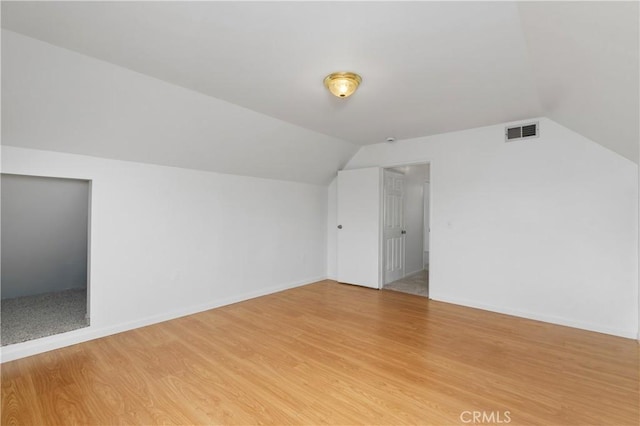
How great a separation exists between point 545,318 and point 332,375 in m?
2.76

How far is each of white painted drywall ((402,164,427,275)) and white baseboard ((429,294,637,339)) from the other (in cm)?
166

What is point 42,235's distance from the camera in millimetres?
3938

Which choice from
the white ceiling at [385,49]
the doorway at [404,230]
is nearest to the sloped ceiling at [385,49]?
the white ceiling at [385,49]

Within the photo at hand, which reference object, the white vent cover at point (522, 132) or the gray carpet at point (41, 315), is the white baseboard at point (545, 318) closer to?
the white vent cover at point (522, 132)

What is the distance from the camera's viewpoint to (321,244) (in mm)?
5492

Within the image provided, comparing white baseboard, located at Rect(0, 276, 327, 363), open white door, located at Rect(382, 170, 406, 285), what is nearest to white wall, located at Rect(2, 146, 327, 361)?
white baseboard, located at Rect(0, 276, 327, 363)

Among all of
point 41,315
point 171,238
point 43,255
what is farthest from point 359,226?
point 43,255

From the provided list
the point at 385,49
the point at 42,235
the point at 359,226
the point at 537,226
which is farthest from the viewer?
the point at 359,226

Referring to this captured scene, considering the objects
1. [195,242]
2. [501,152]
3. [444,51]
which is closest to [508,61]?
[444,51]

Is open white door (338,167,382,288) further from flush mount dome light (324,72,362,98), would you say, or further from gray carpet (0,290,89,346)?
gray carpet (0,290,89,346)

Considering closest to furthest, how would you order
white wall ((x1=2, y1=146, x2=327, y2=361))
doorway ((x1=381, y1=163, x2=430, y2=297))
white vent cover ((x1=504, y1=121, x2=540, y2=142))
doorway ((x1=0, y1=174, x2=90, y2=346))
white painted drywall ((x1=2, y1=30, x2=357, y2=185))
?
1. white painted drywall ((x1=2, y1=30, x2=357, y2=185))
2. white wall ((x1=2, y1=146, x2=327, y2=361))
3. doorway ((x1=0, y1=174, x2=90, y2=346))
4. white vent cover ((x1=504, y1=121, x2=540, y2=142))
5. doorway ((x1=381, y1=163, x2=430, y2=297))

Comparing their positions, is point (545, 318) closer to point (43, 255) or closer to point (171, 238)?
point (171, 238)

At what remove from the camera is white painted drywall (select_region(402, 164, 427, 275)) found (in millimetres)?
5645

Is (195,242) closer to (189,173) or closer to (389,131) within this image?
(189,173)
